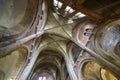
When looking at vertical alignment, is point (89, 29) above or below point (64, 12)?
below

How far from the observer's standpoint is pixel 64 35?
11.1 m

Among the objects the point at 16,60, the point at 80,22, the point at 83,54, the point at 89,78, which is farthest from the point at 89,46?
the point at 16,60

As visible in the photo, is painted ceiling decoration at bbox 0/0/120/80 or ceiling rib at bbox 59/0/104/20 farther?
painted ceiling decoration at bbox 0/0/120/80

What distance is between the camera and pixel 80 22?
1091 centimetres

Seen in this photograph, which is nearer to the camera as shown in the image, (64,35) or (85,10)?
(85,10)

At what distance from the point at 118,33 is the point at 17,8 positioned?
5.75 metres

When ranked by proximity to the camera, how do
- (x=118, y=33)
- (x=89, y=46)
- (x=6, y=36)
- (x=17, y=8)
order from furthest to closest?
(x=89, y=46), (x=118, y=33), (x=17, y=8), (x=6, y=36)

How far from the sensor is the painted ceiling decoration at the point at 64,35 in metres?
7.61

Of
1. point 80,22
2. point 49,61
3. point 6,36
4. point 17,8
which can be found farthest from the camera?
point 49,61

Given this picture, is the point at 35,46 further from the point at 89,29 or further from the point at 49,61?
the point at 49,61

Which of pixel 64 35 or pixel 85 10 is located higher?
pixel 64 35

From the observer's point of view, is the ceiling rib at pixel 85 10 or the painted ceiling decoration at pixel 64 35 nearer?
the ceiling rib at pixel 85 10

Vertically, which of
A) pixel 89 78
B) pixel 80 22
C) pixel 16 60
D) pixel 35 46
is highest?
pixel 80 22

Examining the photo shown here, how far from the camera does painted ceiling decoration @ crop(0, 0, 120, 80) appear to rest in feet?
25.0
